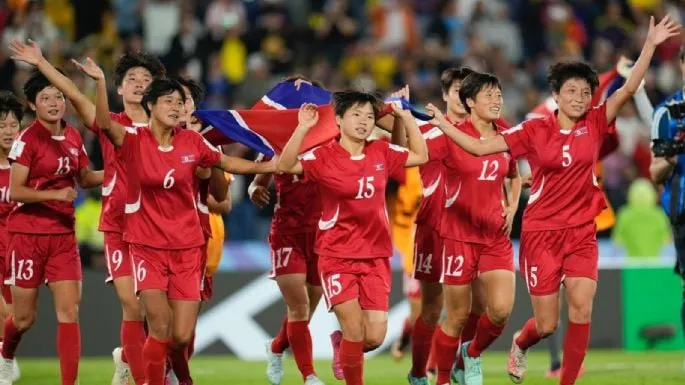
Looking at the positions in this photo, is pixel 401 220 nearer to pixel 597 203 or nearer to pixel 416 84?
pixel 597 203

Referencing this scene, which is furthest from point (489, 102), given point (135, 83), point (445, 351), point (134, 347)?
point (134, 347)

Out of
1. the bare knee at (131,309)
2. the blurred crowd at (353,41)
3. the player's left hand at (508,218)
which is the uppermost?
the blurred crowd at (353,41)

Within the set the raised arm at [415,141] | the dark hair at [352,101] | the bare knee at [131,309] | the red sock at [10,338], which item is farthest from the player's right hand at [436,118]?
the red sock at [10,338]

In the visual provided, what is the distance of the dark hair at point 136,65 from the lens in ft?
37.9

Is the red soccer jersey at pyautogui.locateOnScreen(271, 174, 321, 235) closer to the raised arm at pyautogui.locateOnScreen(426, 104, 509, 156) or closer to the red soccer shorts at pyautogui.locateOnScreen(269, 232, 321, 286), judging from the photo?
the red soccer shorts at pyautogui.locateOnScreen(269, 232, 321, 286)

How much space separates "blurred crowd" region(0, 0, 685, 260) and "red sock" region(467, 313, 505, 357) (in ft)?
24.4

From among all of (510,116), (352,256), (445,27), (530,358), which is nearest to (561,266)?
(352,256)

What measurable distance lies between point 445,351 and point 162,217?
8.17ft

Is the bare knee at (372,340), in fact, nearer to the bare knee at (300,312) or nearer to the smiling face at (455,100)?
the bare knee at (300,312)

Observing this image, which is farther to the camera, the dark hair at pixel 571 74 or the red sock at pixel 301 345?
A: the red sock at pixel 301 345

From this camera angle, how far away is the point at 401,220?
49.3ft

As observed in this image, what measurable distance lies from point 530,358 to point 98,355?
495cm

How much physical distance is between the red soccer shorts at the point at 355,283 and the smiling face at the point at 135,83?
6.86ft

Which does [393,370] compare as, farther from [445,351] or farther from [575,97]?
[575,97]
